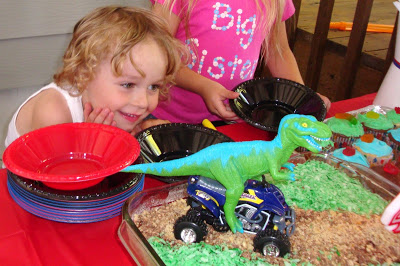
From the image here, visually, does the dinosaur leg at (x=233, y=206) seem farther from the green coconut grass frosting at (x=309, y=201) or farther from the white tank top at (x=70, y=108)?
the white tank top at (x=70, y=108)

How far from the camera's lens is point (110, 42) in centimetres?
103

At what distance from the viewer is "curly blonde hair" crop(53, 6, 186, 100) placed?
103cm

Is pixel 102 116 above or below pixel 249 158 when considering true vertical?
below

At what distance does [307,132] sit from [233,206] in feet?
0.58

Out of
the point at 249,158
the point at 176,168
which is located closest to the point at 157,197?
the point at 176,168

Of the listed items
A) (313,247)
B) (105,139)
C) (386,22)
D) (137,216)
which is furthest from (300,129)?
(386,22)

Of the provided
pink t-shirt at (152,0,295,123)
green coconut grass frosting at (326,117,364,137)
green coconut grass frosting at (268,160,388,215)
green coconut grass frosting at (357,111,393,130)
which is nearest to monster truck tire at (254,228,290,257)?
green coconut grass frosting at (268,160,388,215)

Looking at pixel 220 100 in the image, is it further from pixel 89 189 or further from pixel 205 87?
pixel 89 189

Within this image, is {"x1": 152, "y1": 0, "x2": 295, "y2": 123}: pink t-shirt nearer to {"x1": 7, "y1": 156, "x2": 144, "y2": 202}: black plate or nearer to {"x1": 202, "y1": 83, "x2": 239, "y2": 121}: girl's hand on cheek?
{"x1": 202, "y1": 83, "x2": 239, "y2": 121}: girl's hand on cheek

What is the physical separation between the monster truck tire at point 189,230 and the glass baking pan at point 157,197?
0.26 ft

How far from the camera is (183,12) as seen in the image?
53.4 inches

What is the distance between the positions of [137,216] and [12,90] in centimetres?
202

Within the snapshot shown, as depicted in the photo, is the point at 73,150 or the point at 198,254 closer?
the point at 198,254

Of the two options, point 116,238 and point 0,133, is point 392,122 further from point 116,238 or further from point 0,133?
point 0,133
